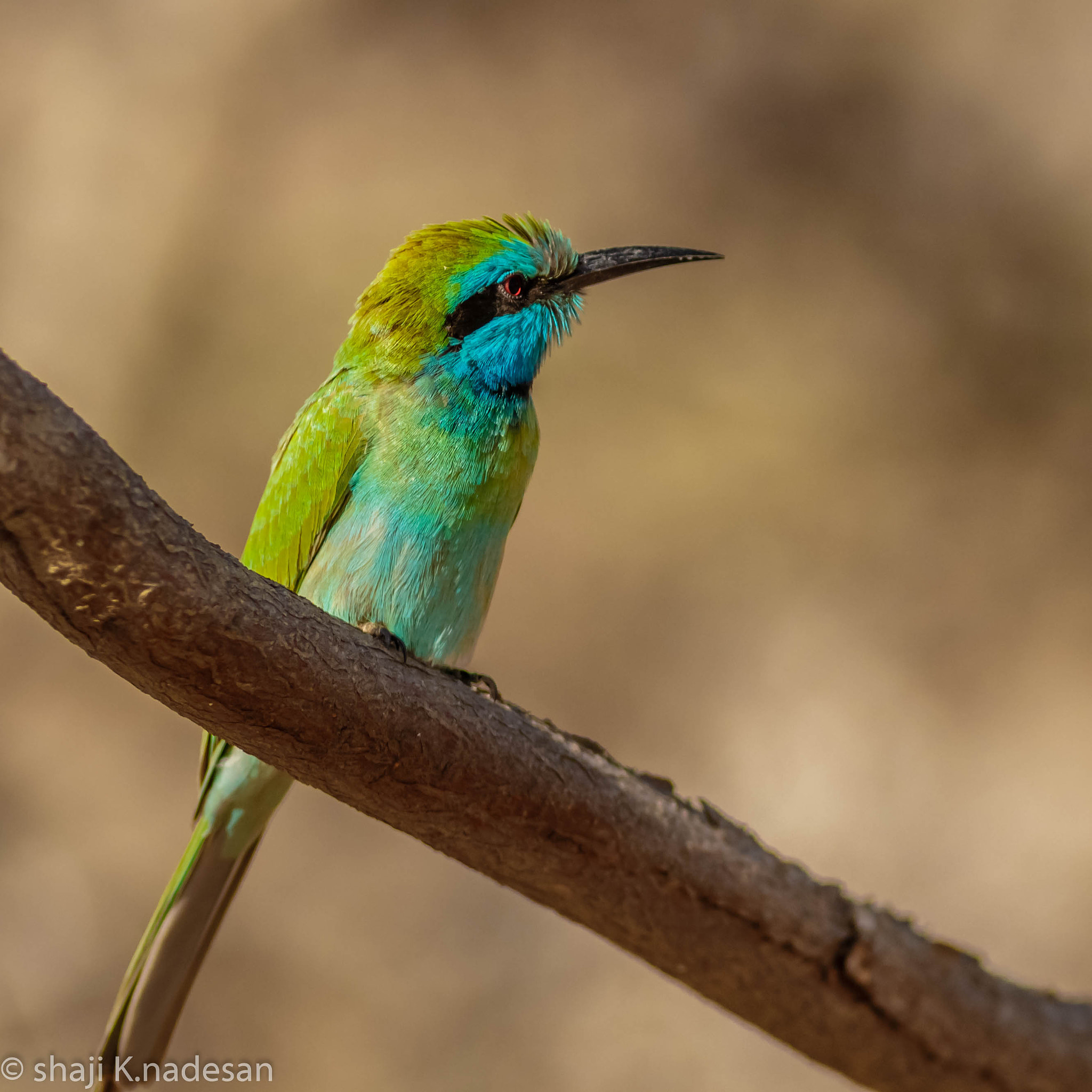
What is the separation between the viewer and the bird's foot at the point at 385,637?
191cm

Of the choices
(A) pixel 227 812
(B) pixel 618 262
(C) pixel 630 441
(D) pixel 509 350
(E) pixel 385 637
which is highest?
(C) pixel 630 441

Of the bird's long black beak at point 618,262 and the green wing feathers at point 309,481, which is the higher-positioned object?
the bird's long black beak at point 618,262

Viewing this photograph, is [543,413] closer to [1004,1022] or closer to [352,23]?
[352,23]

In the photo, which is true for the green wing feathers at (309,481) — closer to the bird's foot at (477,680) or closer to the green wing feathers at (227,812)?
the green wing feathers at (227,812)

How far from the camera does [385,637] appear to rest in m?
2.12

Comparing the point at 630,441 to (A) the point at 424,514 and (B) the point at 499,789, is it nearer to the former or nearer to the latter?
(A) the point at 424,514

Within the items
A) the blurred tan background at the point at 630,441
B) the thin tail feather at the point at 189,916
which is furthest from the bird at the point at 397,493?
the blurred tan background at the point at 630,441

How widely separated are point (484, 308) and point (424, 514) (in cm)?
56

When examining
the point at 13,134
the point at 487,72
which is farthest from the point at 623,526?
the point at 13,134

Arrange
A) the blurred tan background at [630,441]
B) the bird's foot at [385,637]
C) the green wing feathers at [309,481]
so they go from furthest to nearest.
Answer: the blurred tan background at [630,441] < the green wing feathers at [309,481] < the bird's foot at [385,637]

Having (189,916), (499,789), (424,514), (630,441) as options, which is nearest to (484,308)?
(424,514)

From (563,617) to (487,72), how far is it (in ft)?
8.88

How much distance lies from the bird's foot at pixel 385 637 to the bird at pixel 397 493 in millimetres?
29

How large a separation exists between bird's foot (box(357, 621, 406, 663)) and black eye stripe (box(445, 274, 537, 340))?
73 centimetres
